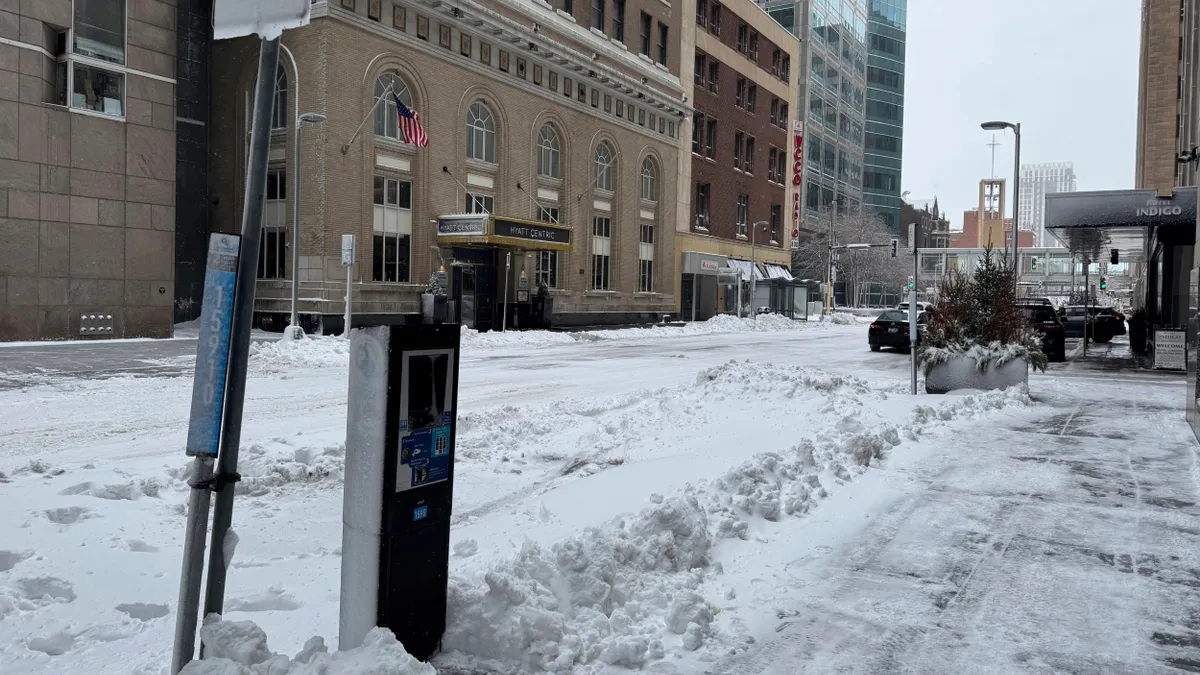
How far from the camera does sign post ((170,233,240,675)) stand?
10.9 feet

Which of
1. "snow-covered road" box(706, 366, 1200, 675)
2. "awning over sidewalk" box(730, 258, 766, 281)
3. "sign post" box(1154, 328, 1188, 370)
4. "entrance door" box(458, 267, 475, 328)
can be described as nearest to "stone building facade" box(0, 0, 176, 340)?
"entrance door" box(458, 267, 475, 328)

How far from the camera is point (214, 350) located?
3.35m

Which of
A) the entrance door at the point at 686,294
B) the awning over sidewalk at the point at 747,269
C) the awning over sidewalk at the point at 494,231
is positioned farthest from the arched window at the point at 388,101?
the awning over sidewalk at the point at 747,269

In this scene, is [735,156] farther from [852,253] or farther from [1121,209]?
[1121,209]

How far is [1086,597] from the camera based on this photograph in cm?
528

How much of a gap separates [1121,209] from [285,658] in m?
24.3

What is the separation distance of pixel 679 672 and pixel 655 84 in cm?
4547

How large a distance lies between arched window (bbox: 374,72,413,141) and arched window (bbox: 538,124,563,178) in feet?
26.7

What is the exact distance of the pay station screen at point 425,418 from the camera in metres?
3.80

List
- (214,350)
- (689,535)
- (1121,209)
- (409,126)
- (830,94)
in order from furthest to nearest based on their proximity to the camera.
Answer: (830,94)
(409,126)
(1121,209)
(689,535)
(214,350)

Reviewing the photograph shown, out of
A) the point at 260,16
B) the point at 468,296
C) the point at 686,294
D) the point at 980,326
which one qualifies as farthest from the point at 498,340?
the point at 260,16

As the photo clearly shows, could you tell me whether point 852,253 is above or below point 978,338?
above

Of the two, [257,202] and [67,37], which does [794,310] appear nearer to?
[67,37]

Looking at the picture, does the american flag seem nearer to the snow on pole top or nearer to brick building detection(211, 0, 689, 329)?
brick building detection(211, 0, 689, 329)
